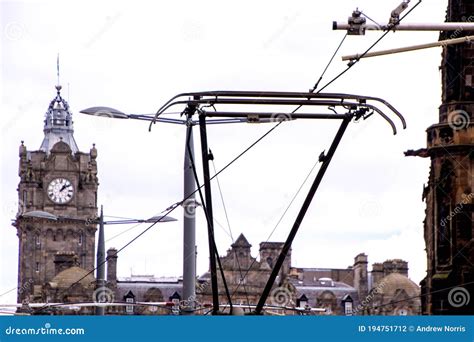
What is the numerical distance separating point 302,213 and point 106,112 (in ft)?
64.3

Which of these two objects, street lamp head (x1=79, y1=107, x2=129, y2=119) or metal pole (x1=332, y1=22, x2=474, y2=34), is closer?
metal pole (x1=332, y1=22, x2=474, y2=34)

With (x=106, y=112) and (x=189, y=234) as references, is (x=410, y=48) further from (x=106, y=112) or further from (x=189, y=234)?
(x=106, y=112)

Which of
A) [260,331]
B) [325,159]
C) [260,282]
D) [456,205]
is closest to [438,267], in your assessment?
[456,205]


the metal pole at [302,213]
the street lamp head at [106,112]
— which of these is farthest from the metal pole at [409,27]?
the street lamp head at [106,112]

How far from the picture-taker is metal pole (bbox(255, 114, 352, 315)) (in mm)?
24631

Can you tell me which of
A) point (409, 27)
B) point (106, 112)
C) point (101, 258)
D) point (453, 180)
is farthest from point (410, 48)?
point (453, 180)

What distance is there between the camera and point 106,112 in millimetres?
43844

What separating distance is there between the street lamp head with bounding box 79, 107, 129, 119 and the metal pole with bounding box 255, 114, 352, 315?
17.4 m

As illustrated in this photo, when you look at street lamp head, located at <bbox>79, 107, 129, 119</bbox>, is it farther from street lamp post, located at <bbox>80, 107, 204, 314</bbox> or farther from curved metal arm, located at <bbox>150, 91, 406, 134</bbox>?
Answer: curved metal arm, located at <bbox>150, 91, 406, 134</bbox>

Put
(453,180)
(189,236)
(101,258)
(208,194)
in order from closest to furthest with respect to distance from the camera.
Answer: (208,194) → (189,236) → (101,258) → (453,180)

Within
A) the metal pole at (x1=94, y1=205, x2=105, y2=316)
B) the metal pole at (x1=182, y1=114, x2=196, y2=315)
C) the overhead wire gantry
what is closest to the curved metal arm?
the overhead wire gantry

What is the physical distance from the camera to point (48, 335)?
72.1 feet

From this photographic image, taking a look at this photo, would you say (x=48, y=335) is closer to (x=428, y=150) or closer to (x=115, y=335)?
(x=115, y=335)

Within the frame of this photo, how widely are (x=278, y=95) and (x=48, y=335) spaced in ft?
17.6
